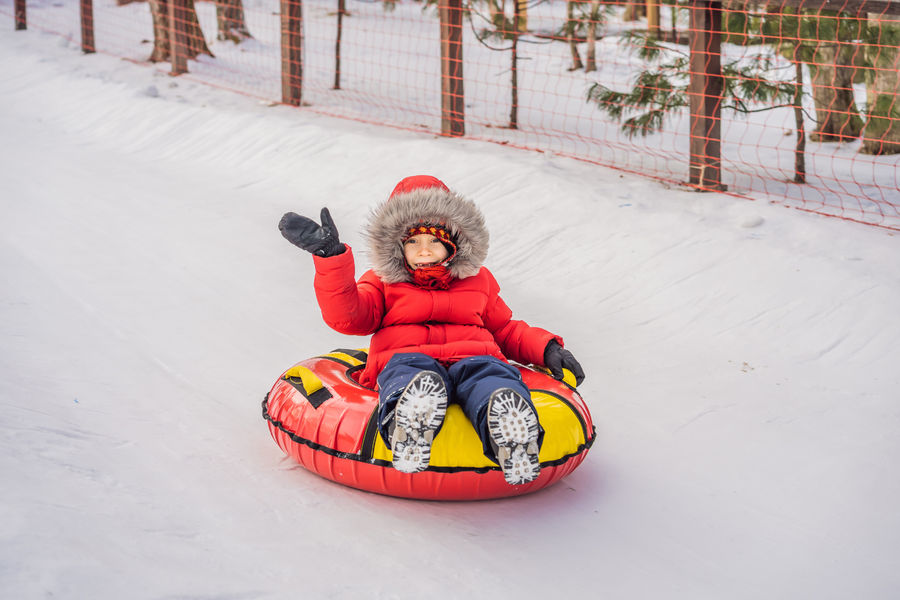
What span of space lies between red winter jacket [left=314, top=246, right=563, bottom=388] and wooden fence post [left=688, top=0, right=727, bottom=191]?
283cm

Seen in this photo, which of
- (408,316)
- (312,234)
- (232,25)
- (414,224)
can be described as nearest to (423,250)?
(414,224)

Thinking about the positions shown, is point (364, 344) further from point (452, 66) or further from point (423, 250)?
point (452, 66)

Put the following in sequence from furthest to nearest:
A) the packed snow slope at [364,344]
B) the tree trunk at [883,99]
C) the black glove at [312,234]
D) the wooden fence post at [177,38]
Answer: the wooden fence post at [177,38], the tree trunk at [883,99], the black glove at [312,234], the packed snow slope at [364,344]

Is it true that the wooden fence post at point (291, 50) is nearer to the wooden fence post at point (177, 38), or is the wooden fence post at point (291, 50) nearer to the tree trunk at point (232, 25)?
the wooden fence post at point (177, 38)

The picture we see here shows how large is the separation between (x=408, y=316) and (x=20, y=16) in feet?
34.3

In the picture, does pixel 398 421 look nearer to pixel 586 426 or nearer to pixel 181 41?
pixel 586 426

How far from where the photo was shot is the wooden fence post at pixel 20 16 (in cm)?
980

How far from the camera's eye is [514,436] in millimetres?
1785

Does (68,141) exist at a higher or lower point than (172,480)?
higher

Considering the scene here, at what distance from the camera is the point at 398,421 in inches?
71.6

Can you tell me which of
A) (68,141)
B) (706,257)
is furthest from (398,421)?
(68,141)

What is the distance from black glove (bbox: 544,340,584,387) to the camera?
2318mm

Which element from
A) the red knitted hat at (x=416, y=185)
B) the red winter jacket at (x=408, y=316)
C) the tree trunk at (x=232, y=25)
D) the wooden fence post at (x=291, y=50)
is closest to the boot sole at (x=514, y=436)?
the red winter jacket at (x=408, y=316)

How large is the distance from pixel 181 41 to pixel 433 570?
8.55 metres
